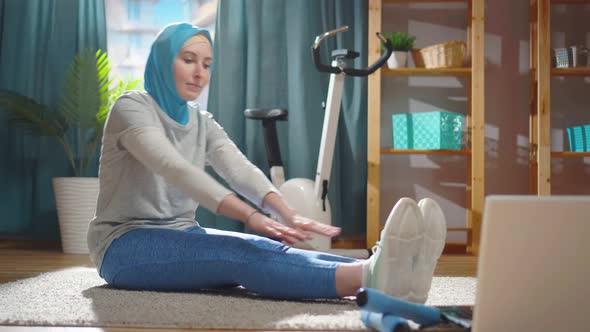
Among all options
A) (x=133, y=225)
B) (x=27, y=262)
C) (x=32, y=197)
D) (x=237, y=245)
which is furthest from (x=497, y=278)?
(x=32, y=197)

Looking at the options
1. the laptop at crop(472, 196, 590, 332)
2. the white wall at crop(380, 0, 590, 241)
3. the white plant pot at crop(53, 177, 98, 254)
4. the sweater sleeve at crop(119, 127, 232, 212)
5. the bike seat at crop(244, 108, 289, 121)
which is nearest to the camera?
the laptop at crop(472, 196, 590, 332)

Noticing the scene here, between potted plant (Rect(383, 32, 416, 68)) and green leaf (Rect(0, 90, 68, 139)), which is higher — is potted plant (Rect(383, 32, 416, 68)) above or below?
above

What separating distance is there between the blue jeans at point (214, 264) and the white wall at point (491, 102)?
2.31 meters

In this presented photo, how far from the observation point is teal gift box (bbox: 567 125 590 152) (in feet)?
12.0

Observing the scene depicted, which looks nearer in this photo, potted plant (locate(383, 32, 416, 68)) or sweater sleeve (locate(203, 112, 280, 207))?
sweater sleeve (locate(203, 112, 280, 207))

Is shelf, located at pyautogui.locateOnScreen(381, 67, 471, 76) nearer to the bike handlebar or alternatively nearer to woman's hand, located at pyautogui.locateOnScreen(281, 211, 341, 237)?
the bike handlebar

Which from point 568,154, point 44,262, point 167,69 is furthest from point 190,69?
→ point 568,154

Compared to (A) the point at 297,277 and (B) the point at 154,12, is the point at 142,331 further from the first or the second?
(B) the point at 154,12

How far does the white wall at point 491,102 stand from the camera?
157 inches

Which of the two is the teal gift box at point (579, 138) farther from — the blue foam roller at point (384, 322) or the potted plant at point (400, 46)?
the blue foam roller at point (384, 322)

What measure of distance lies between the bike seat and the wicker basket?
0.85m

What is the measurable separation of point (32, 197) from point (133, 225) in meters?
2.34

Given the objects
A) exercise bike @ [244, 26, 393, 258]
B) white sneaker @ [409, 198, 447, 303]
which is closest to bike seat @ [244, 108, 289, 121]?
exercise bike @ [244, 26, 393, 258]

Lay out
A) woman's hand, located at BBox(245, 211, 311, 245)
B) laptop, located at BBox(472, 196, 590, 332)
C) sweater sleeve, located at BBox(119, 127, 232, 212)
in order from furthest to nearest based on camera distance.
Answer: sweater sleeve, located at BBox(119, 127, 232, 212) → woman's hand, located at BBox(245, 211, 311, 245) → laptop, located at BBox(472, 196, 590, 332)
